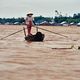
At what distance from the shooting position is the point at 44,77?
1242cm

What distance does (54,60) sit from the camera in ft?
54.4

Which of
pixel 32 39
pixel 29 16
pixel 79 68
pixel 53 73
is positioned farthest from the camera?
pixel 29 16

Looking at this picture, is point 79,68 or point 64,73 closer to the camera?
point 64,73

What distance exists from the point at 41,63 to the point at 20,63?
0.75 metres

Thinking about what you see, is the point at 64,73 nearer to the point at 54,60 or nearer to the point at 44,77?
the point at 44,77

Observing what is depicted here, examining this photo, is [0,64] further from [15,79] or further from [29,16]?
[29,16]

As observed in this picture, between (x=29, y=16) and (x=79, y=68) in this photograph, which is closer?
(x=79, y=68)

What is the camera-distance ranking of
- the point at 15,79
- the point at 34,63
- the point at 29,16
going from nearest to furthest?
the point at 15,79
the point at 34,63
the point at 29,16

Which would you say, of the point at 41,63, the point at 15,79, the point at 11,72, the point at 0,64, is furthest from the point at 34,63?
the point at 15,79

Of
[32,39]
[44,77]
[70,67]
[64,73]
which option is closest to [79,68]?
[70,67]

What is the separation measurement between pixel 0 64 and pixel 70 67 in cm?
246

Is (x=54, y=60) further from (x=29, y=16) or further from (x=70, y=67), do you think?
(x=29, y=16)

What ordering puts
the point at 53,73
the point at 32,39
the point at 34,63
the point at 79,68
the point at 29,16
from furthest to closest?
1. the point at 29,16
2. the point at 32,39
3. the point at 34,63
4. the point at 79,68
5. the point at 53,73

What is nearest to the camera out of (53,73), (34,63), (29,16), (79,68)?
(53,73)
